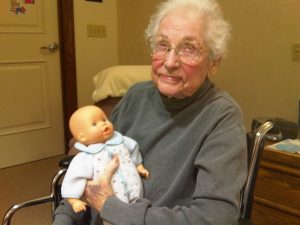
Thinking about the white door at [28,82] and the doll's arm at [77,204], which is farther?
the white door at [28,82]

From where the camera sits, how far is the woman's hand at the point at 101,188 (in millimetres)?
1061

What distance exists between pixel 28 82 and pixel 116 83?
1257 mm

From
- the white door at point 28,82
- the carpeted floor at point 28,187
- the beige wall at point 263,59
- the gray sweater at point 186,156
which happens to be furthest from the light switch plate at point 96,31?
the gray sweater at point 186,156

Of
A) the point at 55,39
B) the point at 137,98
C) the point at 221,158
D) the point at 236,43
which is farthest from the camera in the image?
the point at 55,39

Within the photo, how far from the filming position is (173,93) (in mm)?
1152

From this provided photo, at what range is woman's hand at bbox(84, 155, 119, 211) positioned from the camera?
1061 millimetres

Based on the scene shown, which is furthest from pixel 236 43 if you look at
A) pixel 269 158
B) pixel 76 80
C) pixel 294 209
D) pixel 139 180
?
pixel 139 180

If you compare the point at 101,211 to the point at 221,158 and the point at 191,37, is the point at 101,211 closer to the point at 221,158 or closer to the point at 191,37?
the point at 221,158

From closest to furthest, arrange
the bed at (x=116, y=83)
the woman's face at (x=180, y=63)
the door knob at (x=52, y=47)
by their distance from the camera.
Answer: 1. the woman's face at (x=180, y=63)
2. the bed at (x=116, y=83)
3. the door knob at (x=52, y=47)

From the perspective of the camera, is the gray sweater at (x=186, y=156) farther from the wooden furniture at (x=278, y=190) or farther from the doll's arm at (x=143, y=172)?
the wooden furniture at (x=278, y=190)

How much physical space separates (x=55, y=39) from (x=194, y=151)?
2.63 meters

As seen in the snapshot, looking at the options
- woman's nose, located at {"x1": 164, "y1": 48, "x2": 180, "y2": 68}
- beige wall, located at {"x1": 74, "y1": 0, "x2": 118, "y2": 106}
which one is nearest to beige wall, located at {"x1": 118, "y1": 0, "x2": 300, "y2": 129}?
beige wall, located at {"x1": 74, "y1": 0, "x2": 118, "y2": 106}

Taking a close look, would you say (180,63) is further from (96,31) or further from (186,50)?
(96,31)

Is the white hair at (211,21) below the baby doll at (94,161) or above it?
above
